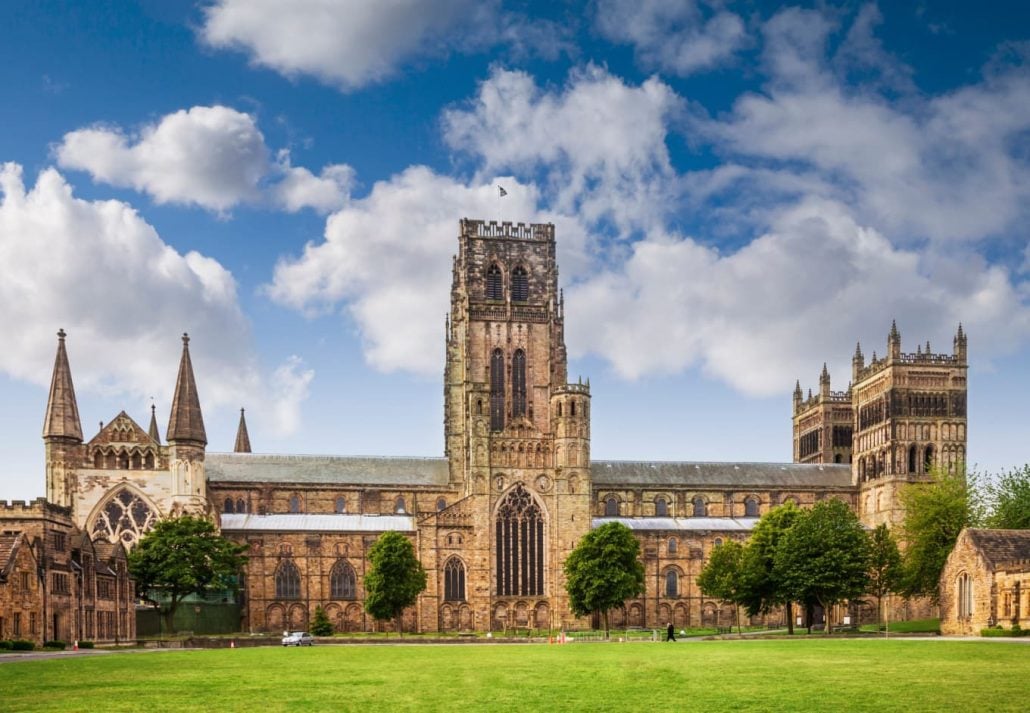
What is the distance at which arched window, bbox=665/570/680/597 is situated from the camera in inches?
4744

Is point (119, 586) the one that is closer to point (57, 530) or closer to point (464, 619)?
point (57, 530)

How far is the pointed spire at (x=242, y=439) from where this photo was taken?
14388 cm

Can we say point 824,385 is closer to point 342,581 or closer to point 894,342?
point 894,342

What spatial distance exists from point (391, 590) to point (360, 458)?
97.2ft

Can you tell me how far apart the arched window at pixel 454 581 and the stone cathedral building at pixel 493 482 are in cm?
14

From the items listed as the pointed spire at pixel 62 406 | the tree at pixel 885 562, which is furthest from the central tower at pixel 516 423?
the pointed spire at pixel 62 406

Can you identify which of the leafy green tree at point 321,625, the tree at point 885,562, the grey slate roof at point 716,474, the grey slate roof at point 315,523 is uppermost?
the grey slate roof at point 716,474

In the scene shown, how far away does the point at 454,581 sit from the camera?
114250mm

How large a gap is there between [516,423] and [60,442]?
141 feet

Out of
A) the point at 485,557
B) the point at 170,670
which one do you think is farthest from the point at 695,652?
the point at 485,557

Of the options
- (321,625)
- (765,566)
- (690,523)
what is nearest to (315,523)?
(321,625)

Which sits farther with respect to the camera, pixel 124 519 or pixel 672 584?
pixel 672 584

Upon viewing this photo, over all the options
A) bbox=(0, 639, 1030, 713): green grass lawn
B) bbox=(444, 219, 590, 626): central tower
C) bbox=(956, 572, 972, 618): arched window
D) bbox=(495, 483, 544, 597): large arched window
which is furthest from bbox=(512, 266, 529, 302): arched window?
bbox=(0, 639, 1030, 713): green grass lawn

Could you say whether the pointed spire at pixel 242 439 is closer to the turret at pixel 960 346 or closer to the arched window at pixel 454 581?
the arched window at pixel 454 581
